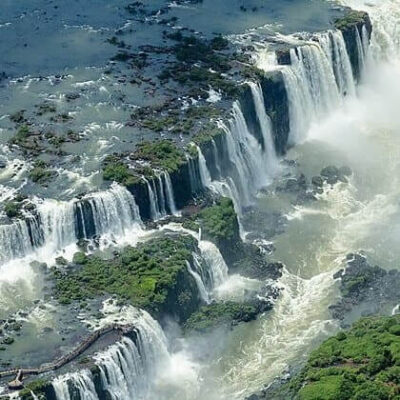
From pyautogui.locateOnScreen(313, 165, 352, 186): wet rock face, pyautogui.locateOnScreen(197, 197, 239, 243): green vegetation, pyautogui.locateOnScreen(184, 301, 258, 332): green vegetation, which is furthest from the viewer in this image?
pyautogui.locateOnScreen(313, 165, 352, 186): wet rock face

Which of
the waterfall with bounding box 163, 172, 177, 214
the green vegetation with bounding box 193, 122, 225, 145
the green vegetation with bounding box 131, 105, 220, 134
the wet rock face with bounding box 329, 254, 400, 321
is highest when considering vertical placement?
the green vegetation with bounding box 131, 105, 220, 134

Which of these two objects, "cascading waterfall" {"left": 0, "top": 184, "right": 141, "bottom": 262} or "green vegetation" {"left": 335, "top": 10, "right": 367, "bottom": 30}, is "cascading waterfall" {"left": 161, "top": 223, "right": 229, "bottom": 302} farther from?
"green vegetation" {"left": 335, "top": 10, "right": 367, "bottom": 30}

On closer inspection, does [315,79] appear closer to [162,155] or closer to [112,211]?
[162,155]

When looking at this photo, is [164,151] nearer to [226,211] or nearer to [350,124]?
[226,211]

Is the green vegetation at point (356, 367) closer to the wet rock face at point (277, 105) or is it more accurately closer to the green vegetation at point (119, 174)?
the green vegetation at point (119, 174)

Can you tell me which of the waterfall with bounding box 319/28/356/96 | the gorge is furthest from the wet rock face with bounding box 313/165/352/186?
the waterfall with bounding box 319/28/356/96

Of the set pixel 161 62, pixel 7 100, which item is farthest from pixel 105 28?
pixel 7 100
